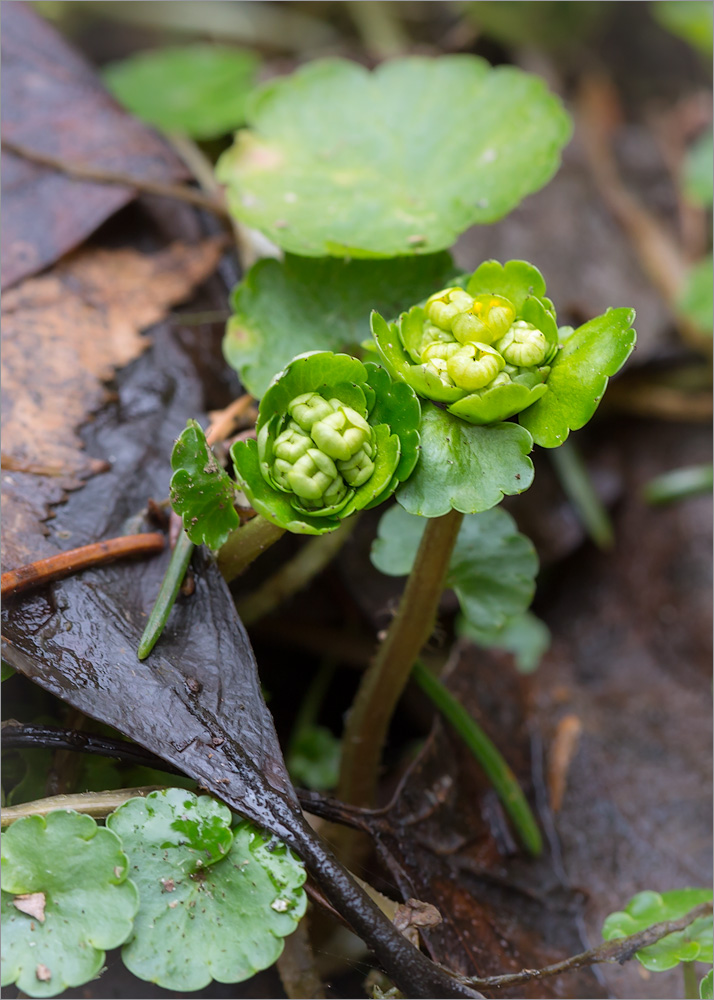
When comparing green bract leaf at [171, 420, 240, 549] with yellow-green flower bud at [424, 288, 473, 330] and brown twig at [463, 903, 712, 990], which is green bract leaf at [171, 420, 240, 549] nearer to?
yellow-green flower bud at [424, 288, 473, 330]

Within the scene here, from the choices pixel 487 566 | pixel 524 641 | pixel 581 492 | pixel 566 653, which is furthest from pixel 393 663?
pixel 581 492

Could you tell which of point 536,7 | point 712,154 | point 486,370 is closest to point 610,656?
point 486,370

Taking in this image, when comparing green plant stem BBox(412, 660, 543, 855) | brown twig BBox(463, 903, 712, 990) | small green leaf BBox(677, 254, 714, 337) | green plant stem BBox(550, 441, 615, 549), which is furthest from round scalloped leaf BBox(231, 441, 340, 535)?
small green leaf BBox(677, 254, 714, 337)

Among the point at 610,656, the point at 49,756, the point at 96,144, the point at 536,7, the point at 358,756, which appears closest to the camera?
the point at 49,756

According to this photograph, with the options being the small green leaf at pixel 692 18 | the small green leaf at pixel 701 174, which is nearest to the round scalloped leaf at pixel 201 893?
the small green leaf at pixel 701 174

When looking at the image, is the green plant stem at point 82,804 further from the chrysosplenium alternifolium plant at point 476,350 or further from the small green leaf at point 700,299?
the small green leaf at point 700,299

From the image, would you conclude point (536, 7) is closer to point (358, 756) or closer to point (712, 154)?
point (712, 154)

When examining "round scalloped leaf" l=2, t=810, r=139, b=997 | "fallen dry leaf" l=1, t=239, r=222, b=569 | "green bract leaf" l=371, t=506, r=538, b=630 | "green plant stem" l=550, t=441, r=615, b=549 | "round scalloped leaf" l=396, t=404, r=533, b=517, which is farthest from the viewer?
"green plant stem" l=550, t=441, r=615, b=549
